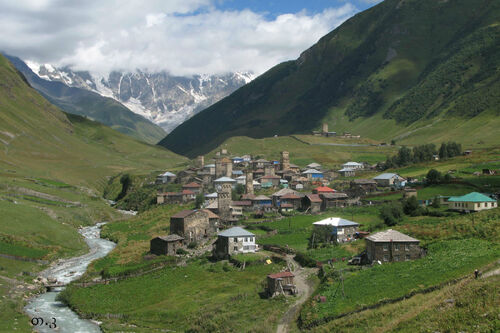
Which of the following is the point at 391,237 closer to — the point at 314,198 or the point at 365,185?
the point at 314,198

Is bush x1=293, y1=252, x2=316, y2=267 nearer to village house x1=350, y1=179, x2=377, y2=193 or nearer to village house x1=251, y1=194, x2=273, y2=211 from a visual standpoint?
village house x1=251, y1=194, x2=273, y2=211

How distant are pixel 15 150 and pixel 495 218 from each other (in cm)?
16192

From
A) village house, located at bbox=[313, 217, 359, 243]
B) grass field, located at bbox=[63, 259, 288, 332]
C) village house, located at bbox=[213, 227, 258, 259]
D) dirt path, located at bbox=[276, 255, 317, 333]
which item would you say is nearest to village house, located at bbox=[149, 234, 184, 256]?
grass field, located at bbox=[63, 259, 288, 332]

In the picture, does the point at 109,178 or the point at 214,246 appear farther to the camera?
the point at 109,178

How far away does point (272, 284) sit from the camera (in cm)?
5266

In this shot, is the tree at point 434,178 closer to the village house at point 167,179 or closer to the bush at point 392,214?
the bush at point 392,214

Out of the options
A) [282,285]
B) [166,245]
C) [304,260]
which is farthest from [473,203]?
[166,245]

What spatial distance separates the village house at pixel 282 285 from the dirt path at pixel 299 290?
3.09 feet

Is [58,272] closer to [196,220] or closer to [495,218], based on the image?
[196,220]

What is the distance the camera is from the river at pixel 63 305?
51.0 metres

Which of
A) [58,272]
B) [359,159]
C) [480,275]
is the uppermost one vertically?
[359,159]

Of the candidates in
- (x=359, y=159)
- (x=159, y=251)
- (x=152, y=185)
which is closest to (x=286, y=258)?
(x=159, y=251)

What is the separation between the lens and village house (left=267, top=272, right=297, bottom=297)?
52281 mm

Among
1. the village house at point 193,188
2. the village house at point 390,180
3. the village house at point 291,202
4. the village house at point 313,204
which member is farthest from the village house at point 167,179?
the village house at point 313,204
